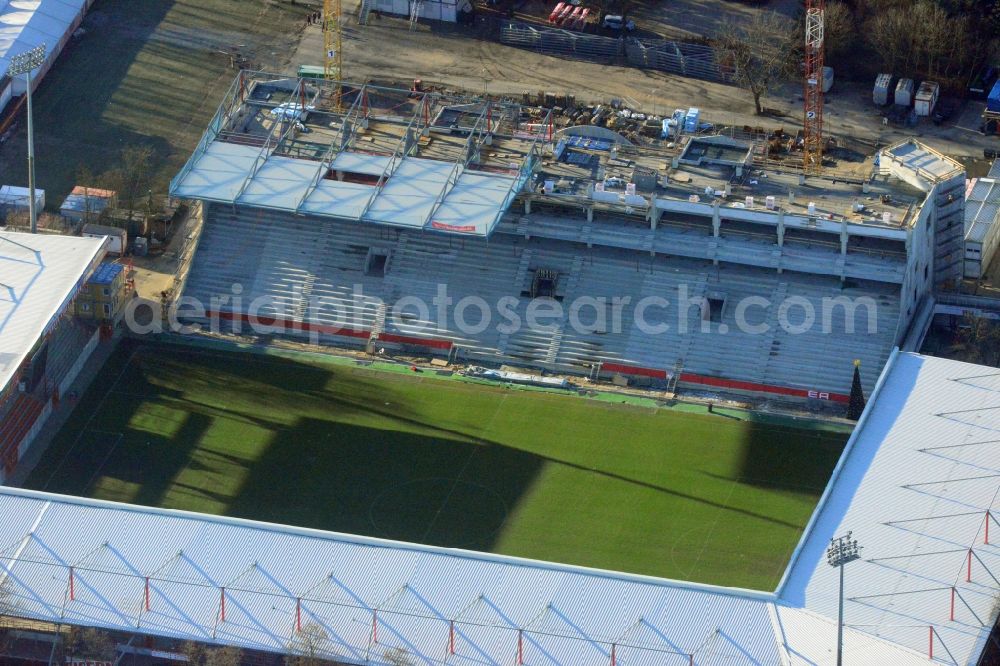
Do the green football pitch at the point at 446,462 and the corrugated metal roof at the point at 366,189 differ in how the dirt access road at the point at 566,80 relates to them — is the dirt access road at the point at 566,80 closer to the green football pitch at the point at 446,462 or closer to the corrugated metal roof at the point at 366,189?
the corrugated metal roof at the point at 366,189

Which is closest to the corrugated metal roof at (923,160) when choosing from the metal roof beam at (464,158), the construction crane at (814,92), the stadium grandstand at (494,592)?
the construction crane at (814,92)

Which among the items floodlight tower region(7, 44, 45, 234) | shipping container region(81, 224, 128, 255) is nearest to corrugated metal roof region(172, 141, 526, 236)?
shipping container region(81, 224, 128, 255)

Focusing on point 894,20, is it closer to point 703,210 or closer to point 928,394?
point 703,210

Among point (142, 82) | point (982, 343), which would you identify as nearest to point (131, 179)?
point (142, 82)

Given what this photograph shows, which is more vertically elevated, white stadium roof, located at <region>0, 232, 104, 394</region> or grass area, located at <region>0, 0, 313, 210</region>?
white stadium roof, located at <region>0, 232, 104, 394</region>

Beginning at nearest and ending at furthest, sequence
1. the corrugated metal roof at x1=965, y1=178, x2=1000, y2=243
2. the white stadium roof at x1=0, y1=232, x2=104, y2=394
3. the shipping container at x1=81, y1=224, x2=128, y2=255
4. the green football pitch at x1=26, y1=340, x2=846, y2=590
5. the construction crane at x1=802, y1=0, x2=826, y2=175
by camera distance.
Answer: the green football pitch at x1=26, y1=340, x2=846, y2=590, the white stadium roof at x1=0, y1=232, x2=104, y2=394, the corrugated metal roof at x1=965, y1=178, x2=1000, y2=243, the shipping container at x1=81, y1=224, x2=128, y2=255, the construction crane at x1=802, y1=0, x2=826, y2=175

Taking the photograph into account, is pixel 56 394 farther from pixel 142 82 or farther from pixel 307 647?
pixel 142 82

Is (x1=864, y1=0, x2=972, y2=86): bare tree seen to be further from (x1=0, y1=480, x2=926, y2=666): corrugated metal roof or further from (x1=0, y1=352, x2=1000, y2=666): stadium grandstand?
(x1=0, y1=480, x2=926, y2=666): corrugated metal roof
